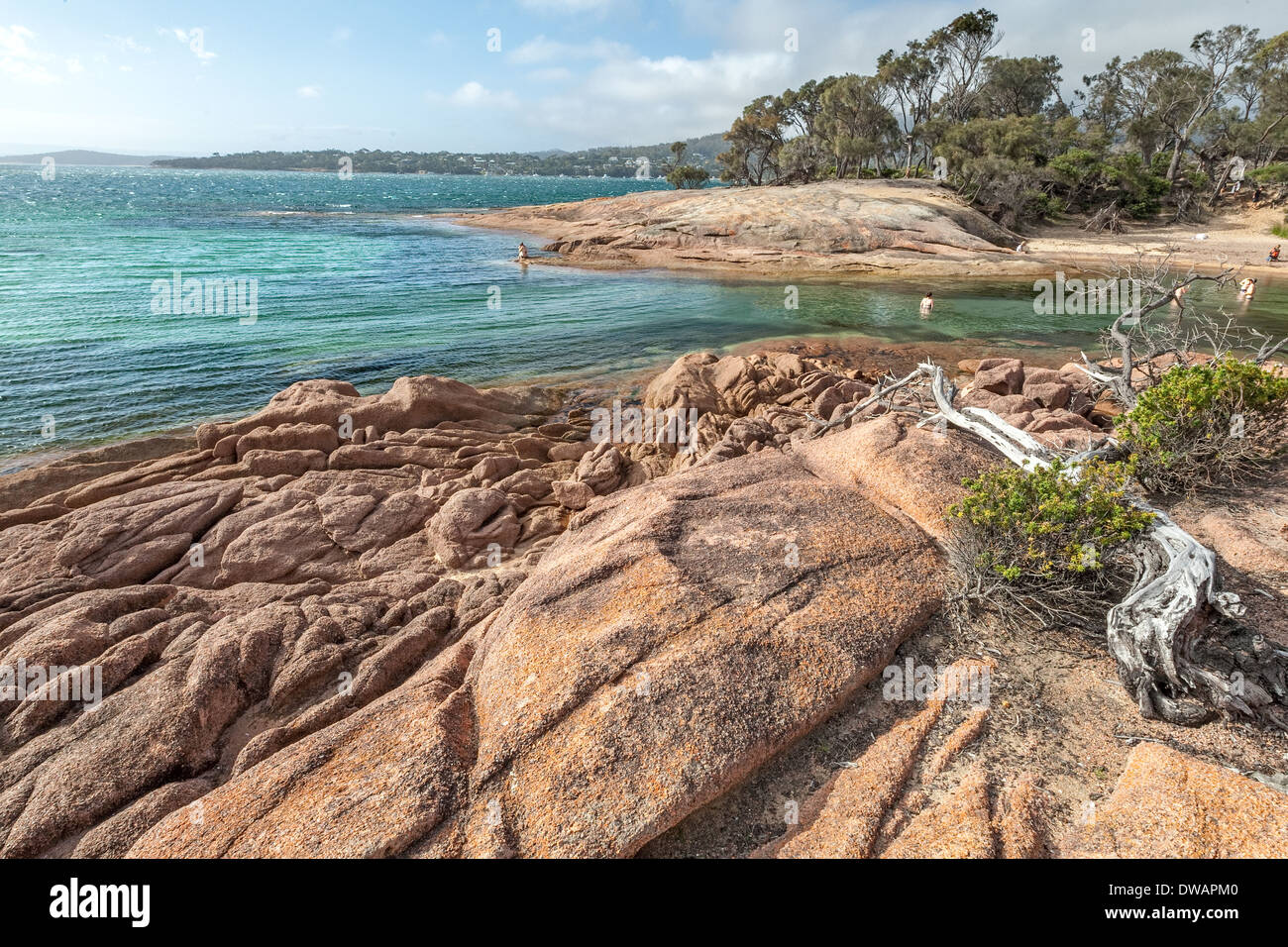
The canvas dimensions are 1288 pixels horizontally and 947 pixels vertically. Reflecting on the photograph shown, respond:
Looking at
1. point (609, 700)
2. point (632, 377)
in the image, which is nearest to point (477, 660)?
point (609, 700)

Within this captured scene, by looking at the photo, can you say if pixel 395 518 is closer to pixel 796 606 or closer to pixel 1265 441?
pixel 796 606

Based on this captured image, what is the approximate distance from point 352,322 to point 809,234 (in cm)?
3541

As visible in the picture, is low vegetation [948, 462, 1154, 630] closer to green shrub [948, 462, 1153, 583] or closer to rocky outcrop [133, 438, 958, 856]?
green shrub [948, 462, 1153, 583]

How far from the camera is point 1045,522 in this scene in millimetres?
6266

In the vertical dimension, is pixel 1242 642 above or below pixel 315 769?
above

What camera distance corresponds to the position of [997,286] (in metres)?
39.2

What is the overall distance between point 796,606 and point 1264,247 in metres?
63.5

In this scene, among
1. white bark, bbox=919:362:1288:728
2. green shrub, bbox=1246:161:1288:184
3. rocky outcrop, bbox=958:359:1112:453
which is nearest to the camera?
white bark, bbox=919:362:1288:728

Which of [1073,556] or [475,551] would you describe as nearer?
[1073,556]

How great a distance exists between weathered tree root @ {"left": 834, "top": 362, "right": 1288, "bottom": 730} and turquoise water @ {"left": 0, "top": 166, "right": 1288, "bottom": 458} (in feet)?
59.4

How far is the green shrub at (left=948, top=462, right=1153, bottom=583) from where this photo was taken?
627 centimetres

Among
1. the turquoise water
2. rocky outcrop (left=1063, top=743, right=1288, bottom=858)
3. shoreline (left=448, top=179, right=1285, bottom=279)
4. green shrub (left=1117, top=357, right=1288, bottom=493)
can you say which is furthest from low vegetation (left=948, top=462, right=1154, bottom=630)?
shoreline (left=448, top=179, right=1285, bottom=279)

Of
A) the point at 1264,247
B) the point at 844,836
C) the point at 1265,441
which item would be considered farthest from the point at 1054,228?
the point at 844,836

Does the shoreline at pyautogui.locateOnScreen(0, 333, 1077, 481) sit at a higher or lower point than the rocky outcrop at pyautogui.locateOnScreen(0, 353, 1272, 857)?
higher
